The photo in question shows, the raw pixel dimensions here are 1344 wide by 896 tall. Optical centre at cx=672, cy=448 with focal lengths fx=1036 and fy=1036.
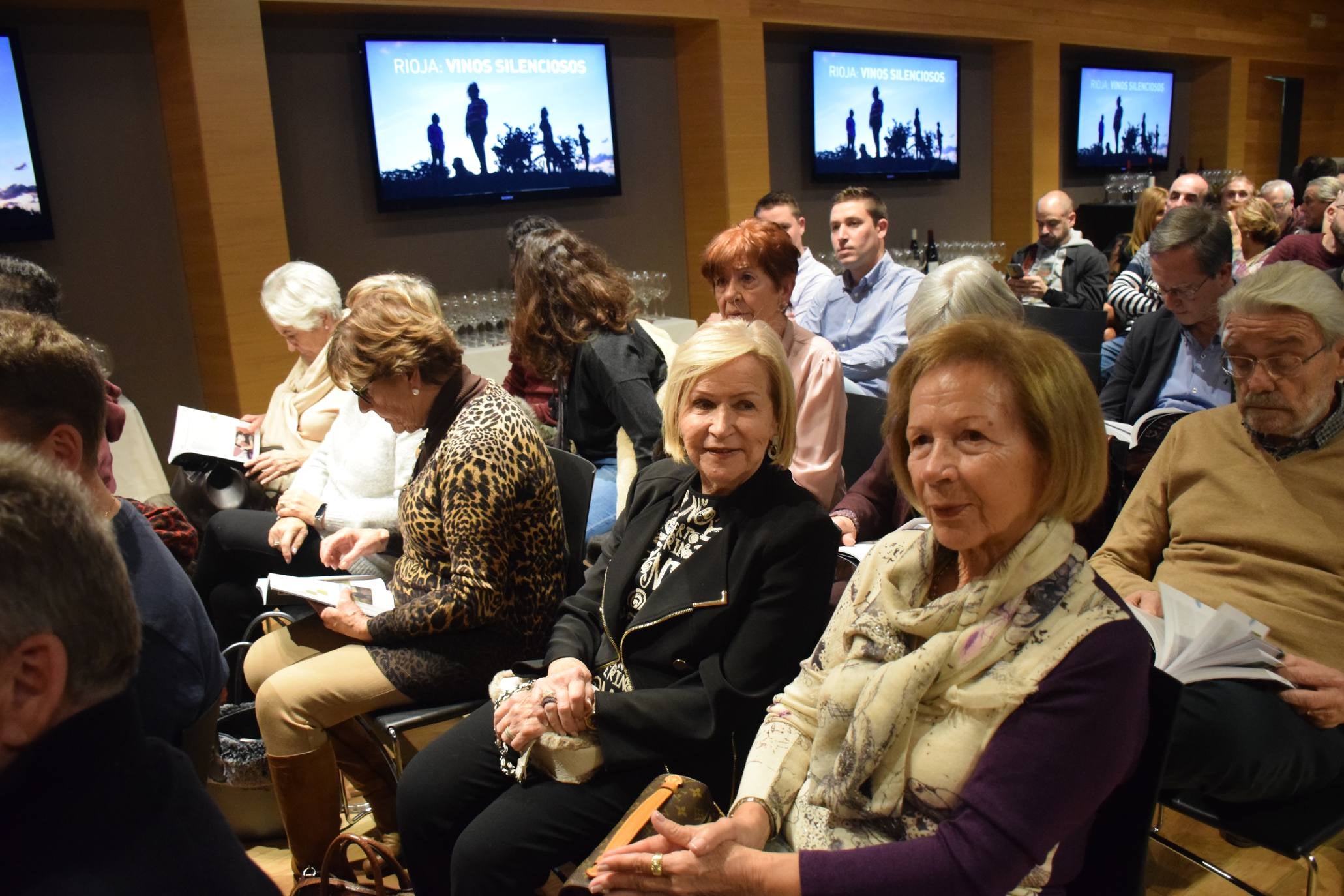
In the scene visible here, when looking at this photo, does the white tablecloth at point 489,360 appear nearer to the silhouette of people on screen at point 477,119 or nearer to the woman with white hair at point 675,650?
the silhouette of people on screen at point 477,119

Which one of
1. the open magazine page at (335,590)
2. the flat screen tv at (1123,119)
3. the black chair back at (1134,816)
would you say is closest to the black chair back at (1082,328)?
the open magazine page at (335,590)

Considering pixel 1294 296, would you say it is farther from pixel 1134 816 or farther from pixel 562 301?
pixel 562 301

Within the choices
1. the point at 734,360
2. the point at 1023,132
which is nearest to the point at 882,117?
the point at 1023,132

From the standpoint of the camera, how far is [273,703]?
230 cm

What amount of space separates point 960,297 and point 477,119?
3.76 m

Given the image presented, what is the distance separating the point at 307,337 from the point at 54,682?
3.09 meters

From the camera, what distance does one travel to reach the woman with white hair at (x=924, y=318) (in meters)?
2.70

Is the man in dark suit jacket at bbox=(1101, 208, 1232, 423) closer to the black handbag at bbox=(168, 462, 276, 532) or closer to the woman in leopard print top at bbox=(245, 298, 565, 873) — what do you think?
the woman in leopard print top at bbox=(245, 298, 565, 873)

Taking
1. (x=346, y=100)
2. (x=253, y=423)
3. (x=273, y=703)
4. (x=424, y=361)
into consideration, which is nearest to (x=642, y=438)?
(x=424, y=361)

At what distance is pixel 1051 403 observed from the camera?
4.35 feet

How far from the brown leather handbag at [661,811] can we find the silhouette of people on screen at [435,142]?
4659 mm

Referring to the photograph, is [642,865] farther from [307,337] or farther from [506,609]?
[307,337]

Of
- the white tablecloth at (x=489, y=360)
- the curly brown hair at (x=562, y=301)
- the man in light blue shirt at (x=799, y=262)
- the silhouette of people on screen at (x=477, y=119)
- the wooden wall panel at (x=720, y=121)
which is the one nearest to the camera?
the curly brown hair at (x=562, y=301)

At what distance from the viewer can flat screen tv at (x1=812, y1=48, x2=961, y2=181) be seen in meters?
7.57
